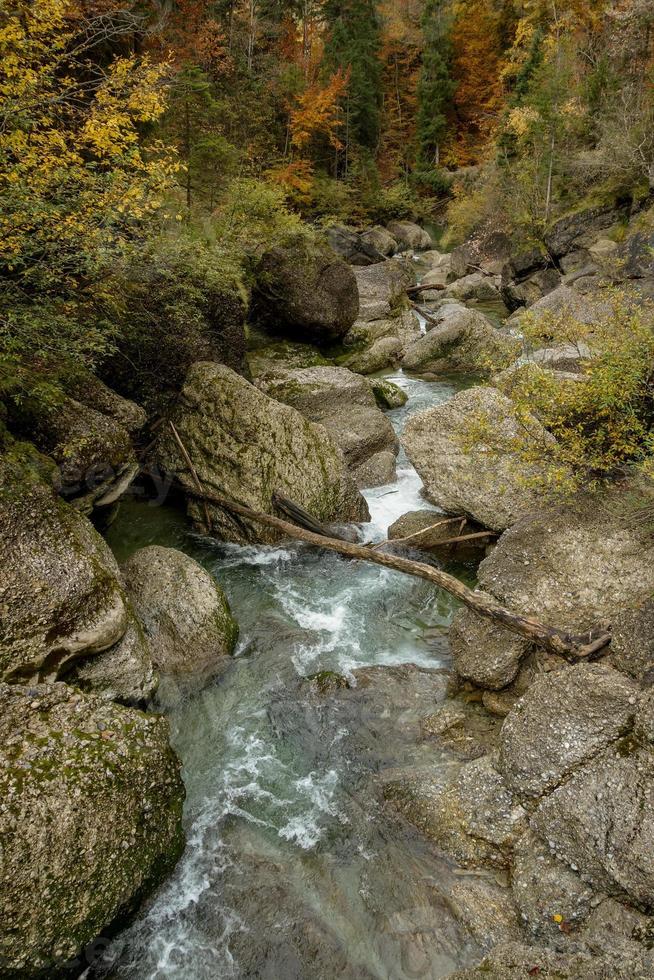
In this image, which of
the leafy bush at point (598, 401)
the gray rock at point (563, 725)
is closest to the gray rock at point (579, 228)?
the leafy bush at point (598, 401)

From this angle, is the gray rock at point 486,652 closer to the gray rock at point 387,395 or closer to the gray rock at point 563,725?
the gray rock at point 563,725

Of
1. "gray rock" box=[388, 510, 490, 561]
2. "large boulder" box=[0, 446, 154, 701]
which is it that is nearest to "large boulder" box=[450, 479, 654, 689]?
"gray rock" box=[388, 510, 490, 561]

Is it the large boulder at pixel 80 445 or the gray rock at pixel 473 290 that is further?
the gray rock at pixel 473 290

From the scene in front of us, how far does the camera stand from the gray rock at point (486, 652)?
→ 766 centimetres

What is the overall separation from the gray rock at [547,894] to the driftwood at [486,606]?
247 cm

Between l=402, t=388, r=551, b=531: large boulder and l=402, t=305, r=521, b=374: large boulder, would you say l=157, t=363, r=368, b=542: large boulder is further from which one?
l=402, t=305, r=521, b=374: large boulder

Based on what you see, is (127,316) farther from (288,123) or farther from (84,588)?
(288,123)

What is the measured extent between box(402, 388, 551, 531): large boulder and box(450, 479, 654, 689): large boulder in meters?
1.19

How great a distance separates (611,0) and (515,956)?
148ft

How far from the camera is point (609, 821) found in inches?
203

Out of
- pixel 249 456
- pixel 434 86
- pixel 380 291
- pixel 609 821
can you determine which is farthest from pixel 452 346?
pixel 434 86

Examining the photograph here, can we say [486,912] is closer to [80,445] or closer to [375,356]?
[80,445]

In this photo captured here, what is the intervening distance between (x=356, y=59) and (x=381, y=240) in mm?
14935

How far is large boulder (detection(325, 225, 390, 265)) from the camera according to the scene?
3269 centimetres
